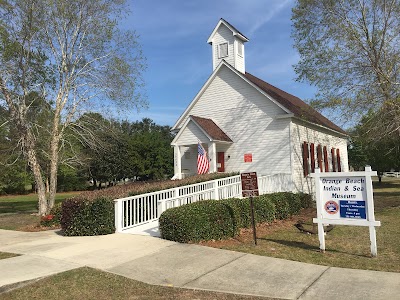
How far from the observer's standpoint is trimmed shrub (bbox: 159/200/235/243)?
8.84 metres

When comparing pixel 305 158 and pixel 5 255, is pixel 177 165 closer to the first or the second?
pixel 305 158

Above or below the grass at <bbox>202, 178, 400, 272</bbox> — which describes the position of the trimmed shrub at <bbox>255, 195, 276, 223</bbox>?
above

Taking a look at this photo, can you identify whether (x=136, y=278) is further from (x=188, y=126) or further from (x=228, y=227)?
(x=188, y=126)

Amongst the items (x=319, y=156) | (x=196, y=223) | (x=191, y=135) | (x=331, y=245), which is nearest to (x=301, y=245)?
(x=331, y=245)

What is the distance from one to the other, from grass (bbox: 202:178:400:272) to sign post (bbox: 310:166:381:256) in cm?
43

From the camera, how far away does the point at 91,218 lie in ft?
34.0

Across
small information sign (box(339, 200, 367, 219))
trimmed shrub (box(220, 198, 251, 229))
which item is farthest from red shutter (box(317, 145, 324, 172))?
small information sign (box(339, 200, 367, 219))

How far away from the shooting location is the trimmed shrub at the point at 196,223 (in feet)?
29.0

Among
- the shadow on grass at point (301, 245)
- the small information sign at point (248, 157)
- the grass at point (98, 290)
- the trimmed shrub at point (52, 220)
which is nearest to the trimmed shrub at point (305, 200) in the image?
the small information sign at point (248, 157)

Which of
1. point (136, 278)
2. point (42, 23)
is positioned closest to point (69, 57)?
point (42, 23)

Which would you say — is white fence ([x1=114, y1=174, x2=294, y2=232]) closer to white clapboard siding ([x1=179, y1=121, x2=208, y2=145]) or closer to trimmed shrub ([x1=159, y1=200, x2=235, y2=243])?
trimmed shrub ([x1=159, y1=200, x2=235, y2=243])

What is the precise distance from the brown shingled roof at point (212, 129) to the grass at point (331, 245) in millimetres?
7864

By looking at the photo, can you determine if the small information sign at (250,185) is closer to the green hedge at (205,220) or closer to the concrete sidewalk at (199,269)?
the green hedge at (205,220)

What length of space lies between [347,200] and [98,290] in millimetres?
5661
